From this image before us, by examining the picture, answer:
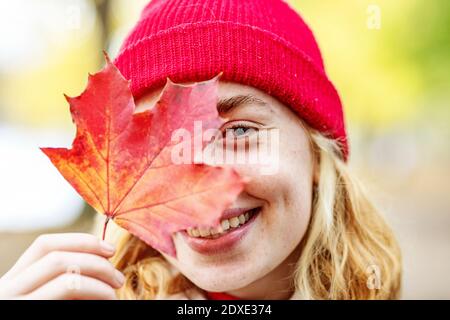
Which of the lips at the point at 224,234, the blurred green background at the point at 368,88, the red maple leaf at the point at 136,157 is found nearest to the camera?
the red maple leaf at the point at 136,157

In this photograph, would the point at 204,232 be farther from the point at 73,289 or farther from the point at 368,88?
the point at 368,88

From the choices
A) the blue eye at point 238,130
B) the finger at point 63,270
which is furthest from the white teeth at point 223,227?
the finger at point 63,270

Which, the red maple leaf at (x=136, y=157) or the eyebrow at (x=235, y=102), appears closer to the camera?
the red maple leaf at (x=136, y=157)

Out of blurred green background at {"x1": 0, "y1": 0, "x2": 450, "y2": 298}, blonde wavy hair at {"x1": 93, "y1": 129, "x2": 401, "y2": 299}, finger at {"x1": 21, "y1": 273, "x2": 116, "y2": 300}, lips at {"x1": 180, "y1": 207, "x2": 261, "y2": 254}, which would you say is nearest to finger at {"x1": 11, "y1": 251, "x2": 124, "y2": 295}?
finger at {"x1": 21, "y1": 273, "x2": 116, "y2": 300}

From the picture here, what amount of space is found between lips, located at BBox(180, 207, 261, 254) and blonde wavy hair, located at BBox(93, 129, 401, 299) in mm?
277

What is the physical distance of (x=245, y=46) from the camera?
127cm

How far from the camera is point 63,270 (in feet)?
2.97

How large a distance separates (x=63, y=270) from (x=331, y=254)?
79 centimetres

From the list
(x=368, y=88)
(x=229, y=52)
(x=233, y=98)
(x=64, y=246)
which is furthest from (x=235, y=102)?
(x=368, y=88)

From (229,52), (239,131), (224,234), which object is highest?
(229,52)

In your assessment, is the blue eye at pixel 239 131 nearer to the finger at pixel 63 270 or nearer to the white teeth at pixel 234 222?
the white teeth at pixel 234 222

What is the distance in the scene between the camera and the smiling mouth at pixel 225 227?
3.91ft
